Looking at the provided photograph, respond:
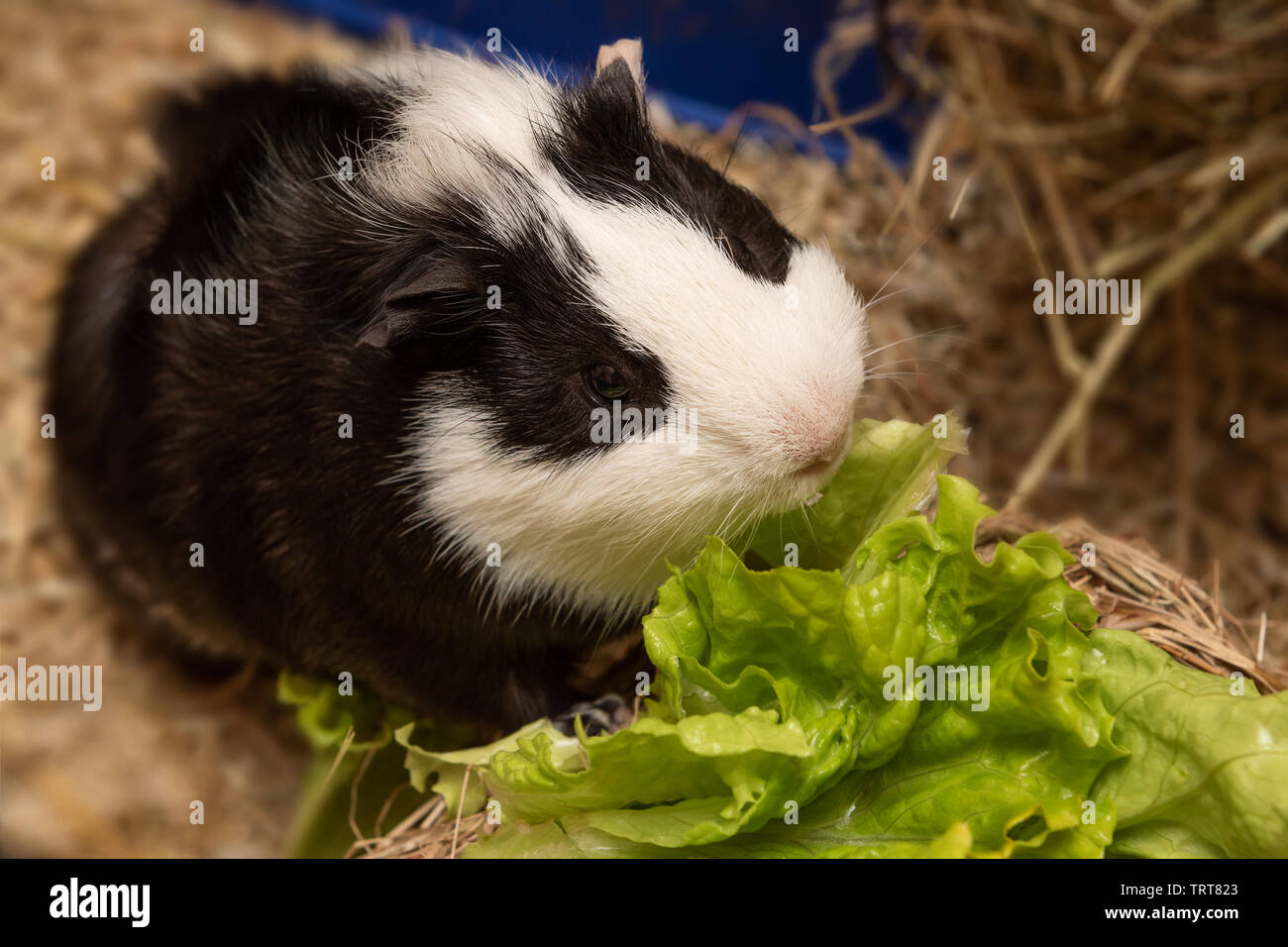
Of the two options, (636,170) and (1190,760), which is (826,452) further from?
(1190,760)

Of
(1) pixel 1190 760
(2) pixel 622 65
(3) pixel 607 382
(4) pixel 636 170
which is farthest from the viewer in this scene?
(2) pixel 622 65

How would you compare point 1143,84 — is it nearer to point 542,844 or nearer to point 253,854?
point 542,844

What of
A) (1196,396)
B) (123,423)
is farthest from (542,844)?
(1196,396)

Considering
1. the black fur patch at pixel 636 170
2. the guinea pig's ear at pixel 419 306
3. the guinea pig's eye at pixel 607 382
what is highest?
the black fur patch at pixel 636 170

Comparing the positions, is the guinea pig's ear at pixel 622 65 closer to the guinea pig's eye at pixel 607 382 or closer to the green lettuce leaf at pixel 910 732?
the guinea pig's eye at pixel 607 382

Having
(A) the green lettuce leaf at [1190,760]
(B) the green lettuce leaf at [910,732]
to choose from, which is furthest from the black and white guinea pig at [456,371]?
(A) the green lettuce leaf at [1190,760]

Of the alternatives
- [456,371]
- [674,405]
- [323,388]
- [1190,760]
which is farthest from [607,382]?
[1190,760]
